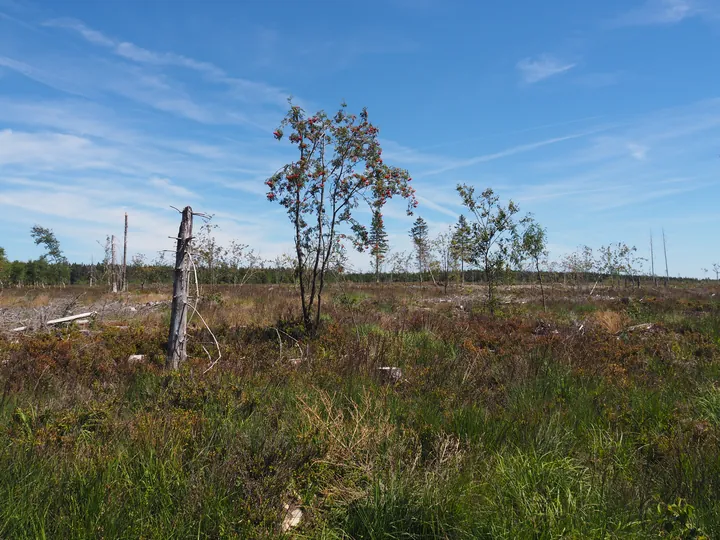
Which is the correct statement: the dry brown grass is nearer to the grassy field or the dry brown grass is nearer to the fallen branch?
the grassy field

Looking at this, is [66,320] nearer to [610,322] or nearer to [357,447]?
[357,447]

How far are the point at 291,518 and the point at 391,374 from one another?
312cm

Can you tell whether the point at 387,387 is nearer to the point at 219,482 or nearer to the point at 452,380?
the point at 452,380

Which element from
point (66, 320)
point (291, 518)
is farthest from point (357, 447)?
point (66, 320)

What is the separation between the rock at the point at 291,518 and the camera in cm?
256

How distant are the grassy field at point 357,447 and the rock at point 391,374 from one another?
8 cm

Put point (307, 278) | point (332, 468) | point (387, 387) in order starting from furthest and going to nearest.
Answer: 1. point (307, 278)
2. point (387, 387)
3. point (332, 468)

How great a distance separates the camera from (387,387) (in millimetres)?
4875

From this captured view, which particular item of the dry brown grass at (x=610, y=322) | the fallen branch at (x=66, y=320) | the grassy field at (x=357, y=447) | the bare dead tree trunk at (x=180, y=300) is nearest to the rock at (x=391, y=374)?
the grassy field at (x=357, y=447)

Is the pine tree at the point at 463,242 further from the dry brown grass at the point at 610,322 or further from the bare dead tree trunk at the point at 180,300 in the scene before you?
the bare dead tree trunk at the point at 180,300

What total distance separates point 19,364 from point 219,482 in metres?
4.56

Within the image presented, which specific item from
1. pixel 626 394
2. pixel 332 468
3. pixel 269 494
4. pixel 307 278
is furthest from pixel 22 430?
pixel 307 278

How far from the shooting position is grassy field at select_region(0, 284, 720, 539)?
7.86ft

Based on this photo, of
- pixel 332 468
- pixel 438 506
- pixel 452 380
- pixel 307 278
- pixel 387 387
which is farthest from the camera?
pixel 307 278
